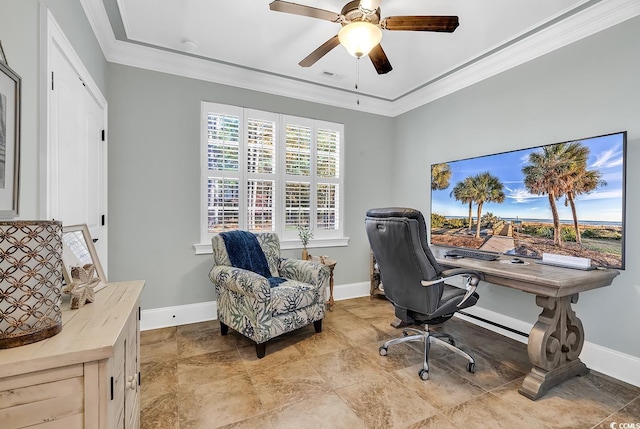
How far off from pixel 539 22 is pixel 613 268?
6.58 feet

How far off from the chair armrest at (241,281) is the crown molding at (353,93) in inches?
81.7

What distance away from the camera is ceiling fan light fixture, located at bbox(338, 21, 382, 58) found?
182 cm

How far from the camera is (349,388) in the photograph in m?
2.04

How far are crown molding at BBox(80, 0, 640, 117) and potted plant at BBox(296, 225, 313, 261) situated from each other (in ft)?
5.30

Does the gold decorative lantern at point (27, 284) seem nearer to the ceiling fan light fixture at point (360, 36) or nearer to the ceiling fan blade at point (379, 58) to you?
the ceiling fan light fixture at point (360, 36)

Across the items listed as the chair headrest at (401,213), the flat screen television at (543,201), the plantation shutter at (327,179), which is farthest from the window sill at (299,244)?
the chair headrest at (401,213)

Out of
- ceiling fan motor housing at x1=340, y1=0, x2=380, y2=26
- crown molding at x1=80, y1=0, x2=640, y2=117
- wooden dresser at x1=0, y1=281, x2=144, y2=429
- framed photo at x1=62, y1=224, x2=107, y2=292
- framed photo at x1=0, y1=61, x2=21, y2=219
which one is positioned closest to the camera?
wooden dresser at x1=0, y1=281, x2=144, y2=429

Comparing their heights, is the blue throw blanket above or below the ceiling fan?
below

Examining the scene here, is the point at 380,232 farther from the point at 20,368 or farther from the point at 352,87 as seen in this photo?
the point at 352,87

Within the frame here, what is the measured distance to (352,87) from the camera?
148 inches

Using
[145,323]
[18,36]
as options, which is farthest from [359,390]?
[18,36]

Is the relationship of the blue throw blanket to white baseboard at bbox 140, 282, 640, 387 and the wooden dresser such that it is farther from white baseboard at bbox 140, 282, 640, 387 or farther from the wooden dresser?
the wooden dresser

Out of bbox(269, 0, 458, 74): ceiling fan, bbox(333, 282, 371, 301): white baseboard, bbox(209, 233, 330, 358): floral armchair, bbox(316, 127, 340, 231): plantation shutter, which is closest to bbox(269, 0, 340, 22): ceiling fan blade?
bbox(269, 0, 458, 74): ceiling fan

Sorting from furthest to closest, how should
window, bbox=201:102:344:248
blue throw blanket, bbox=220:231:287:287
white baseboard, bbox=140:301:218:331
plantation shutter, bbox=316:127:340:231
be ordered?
plantation shutter, bbox=316:127:340:231
window, bbox=201:102:344:248
white baseboard, bbox=140:301:218:331
blue throw blanket, bbox=220:231:287:287
